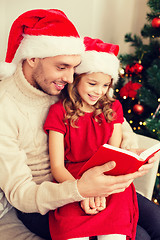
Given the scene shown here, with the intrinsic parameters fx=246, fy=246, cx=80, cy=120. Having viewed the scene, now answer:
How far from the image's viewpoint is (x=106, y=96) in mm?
1390

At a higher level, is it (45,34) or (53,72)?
(45,34)

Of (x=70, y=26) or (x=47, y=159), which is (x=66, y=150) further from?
(x=70, y=26)

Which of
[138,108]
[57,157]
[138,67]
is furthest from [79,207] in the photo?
[138,67]

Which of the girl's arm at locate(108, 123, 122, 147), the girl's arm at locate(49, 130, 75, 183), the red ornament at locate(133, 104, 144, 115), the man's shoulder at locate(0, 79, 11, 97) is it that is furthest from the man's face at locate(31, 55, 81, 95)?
the red ornament at locate(133, 104, 144, 115)

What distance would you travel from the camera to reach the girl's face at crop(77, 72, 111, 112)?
47.9 inches

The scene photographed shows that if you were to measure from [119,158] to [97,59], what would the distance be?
56 centimetres

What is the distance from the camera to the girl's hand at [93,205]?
38.6 inches

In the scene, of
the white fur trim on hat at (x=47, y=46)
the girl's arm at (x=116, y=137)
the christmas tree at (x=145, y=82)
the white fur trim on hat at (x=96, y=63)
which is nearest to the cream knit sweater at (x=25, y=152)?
the white fur trim on hat at (x=47, y=46)

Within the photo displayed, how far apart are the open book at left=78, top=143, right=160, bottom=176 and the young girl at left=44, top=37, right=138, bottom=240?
0.63 ft

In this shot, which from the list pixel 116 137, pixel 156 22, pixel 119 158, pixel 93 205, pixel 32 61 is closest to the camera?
pixel 119 158

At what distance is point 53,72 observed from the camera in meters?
1.08

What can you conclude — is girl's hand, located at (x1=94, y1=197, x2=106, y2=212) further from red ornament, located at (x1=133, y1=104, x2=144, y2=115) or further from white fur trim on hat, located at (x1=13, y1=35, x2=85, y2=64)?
red ornament, located at (x1=133, y1=104, x2=144, y2=115)

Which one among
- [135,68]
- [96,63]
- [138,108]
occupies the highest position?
[96,63]

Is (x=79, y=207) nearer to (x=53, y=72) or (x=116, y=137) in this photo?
(x=116, y=137)
